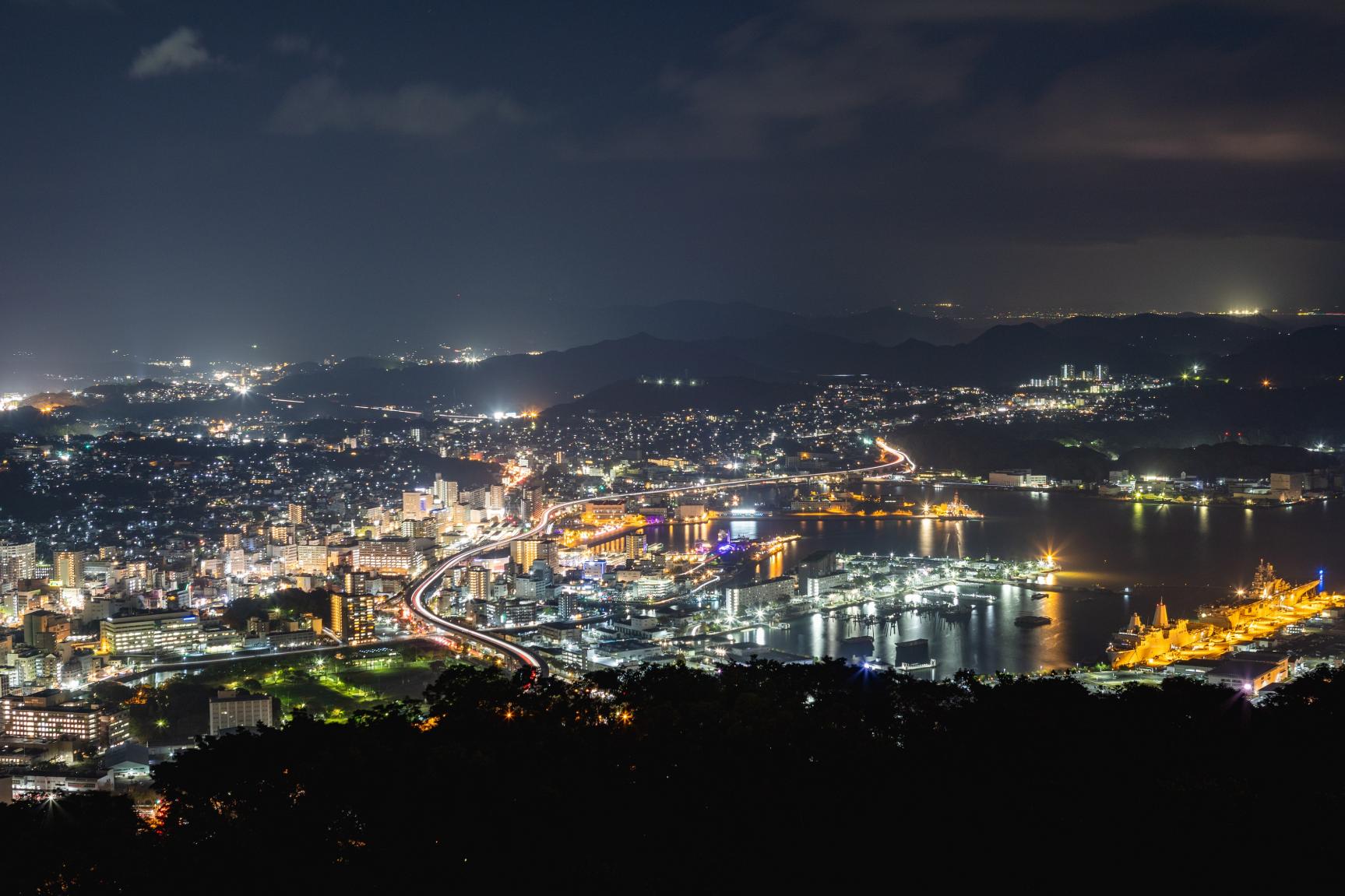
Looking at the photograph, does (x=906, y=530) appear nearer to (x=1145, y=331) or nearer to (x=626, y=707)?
(x=626, y=707)

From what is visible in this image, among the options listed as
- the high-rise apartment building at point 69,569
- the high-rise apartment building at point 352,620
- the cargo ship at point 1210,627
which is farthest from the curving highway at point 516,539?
the cargo ship at point 1210,627

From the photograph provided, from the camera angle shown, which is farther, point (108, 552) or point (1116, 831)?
point (108, 552)

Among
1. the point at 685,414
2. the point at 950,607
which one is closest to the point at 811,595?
the point at 950,607

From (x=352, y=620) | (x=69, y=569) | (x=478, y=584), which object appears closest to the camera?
(x=352, y=620)

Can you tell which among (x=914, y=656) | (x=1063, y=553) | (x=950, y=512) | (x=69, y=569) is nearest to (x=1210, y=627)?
(x=914, y=656)

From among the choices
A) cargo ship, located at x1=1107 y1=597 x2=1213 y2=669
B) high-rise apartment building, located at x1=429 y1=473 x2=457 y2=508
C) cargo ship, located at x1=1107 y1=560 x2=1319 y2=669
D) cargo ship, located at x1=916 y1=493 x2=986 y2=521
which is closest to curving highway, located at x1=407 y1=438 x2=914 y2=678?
high-rise apartment building, located at x1=429 y1=473 x2=457 y2=508

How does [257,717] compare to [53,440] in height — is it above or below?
below

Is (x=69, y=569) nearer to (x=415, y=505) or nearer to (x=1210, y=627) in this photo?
(x=415, y=505)

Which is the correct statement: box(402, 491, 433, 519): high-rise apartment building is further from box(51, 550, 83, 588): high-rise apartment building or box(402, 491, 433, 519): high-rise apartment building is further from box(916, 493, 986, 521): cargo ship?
box(916, 493, 986, 521): cargo ship

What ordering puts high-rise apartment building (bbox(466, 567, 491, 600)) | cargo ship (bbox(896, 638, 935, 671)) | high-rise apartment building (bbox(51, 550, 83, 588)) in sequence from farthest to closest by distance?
high-rise apartment building (bbox(51, 550, 83, 588)), high-rise apartment building (bbox(466, 567, 491, 600)), cargo ship (bbox(896, 638, 935, 671))
